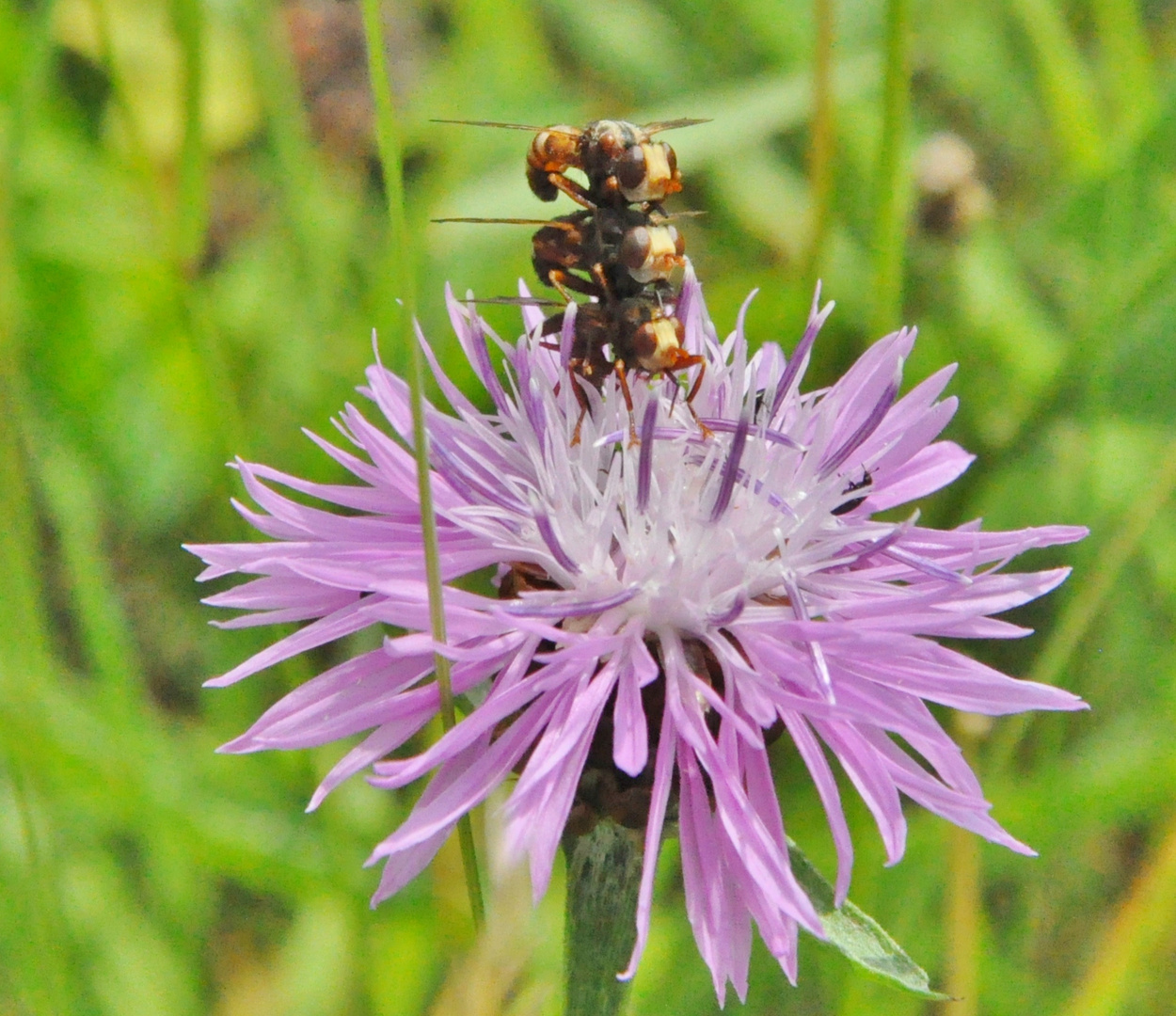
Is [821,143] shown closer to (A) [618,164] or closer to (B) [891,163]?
(B) [891,163]

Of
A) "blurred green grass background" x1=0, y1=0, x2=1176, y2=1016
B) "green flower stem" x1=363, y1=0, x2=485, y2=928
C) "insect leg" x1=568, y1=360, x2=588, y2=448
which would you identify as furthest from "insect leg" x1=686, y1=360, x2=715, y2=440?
"blurred green grass background" x1=0, y1=0, x2=1176, y2=1016

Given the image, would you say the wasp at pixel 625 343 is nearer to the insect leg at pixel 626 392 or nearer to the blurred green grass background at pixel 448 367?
the insect leg at pixel 626 392

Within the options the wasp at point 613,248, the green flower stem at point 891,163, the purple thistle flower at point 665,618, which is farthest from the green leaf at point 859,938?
the green flower stem at point 891,163

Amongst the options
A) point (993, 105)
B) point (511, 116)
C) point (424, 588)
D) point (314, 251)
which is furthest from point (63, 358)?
A: point (993, 105)

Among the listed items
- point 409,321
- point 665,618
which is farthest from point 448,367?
point 409,321

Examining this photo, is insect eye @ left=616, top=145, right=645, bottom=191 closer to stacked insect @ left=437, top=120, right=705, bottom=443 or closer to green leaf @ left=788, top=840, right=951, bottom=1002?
stacked insect @ left=437, top=120, right=705, bottom=443

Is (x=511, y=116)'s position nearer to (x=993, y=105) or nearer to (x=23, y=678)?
(x=993, y=105)
